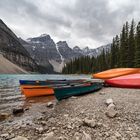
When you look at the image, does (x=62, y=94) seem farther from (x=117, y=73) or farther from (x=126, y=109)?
(x=117, y=73)

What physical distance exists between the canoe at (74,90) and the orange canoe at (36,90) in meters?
4.09

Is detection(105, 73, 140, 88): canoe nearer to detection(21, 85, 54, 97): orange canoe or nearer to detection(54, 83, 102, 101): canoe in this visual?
detection(54, 83, 102, 101): canoe

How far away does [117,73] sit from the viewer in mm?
21266

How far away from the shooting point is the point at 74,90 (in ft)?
46.9

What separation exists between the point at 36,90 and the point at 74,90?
205 inches

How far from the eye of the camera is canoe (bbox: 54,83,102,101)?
13388mm

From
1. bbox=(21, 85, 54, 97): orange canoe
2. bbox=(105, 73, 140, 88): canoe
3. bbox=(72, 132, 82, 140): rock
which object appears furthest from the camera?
bbox=(21, 85, 54, 97): orange canoe

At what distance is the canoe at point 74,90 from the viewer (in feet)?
43.9

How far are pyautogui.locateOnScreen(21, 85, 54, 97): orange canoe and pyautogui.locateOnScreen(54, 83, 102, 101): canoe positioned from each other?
4090 millimetres

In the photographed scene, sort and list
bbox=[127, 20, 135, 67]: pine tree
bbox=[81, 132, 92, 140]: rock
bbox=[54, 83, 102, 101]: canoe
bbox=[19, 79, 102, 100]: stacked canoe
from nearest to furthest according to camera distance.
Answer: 1. bbox=[81, 132, 92, 140]: rock
2. bbox=[54, 83, 102, 101]: canoe
3. bbox=[19, 79, 102, 100]: stacked canoe
4. bbox=[127, 20, 135, 67]: pine tree

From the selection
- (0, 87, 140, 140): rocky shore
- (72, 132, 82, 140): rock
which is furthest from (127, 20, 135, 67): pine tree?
(72, 132, 82, 140): rock

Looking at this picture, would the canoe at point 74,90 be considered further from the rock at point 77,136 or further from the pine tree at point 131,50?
the pine tree at point 131,50

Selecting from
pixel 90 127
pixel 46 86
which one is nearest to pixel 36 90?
pixel 46 86

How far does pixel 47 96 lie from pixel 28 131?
10.7 metres
